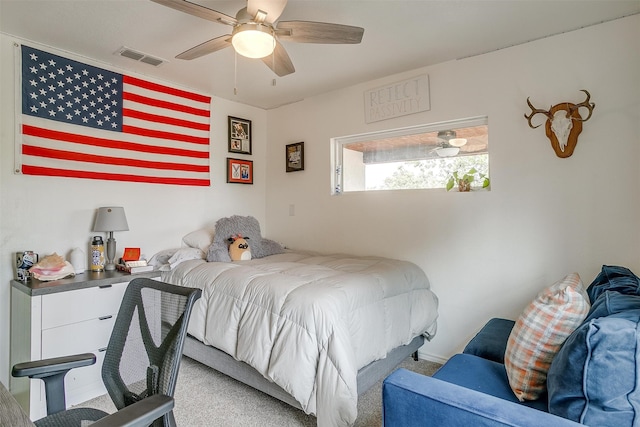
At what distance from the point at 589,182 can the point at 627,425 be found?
1843 mm

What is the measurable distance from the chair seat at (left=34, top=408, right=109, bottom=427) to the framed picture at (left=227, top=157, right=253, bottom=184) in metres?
2.88

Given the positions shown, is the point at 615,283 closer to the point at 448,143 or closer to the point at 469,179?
the point at 469,179

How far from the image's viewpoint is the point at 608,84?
2.26m

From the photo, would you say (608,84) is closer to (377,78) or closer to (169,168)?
(377,78)

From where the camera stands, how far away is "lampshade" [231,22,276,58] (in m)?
1.79

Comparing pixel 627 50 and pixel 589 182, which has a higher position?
pixel 627 50

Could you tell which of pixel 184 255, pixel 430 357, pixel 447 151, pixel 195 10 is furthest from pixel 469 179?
pixel 184 255

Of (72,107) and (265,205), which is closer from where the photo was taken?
(72,107)

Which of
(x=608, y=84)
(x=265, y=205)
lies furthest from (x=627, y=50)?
(x=265, y=205)

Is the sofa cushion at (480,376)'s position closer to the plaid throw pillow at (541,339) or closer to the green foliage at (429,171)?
the plaid throw pillow at (541,339)

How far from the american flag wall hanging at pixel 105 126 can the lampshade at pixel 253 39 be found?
5.58 feet

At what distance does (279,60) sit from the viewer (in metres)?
2.22

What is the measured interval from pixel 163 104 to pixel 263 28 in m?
1.93

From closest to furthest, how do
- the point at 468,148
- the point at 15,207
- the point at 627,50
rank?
the point at 627,50, the point at 15,207, the point at 468,148
